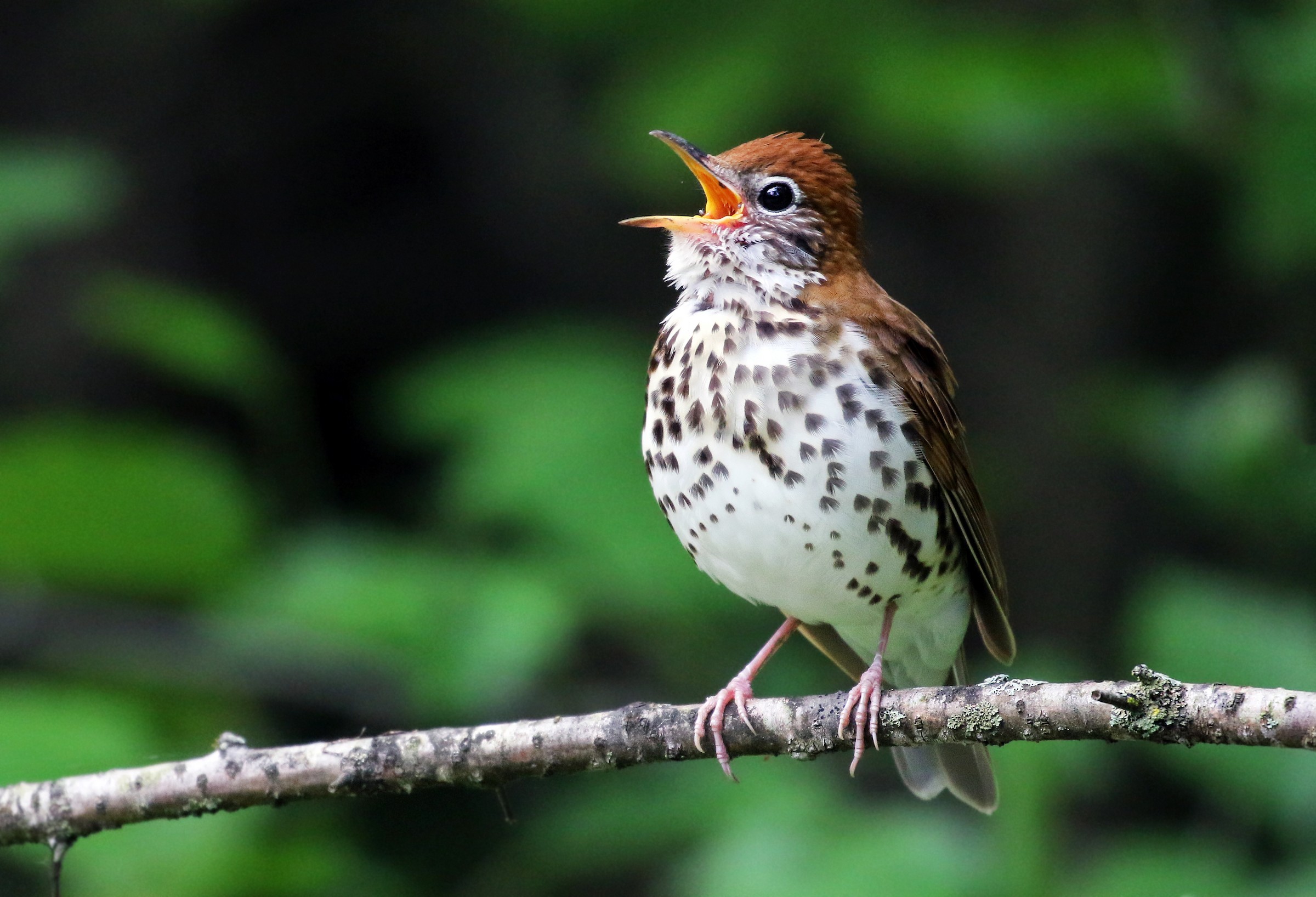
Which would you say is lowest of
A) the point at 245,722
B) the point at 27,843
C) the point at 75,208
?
the point at 27,843

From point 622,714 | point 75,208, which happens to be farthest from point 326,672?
point 622,714

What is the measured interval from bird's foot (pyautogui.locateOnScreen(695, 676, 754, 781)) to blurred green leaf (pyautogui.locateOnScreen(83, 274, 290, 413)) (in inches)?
95.3

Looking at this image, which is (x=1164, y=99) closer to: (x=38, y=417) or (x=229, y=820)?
(x=229, y=820)

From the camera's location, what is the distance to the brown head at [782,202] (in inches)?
162

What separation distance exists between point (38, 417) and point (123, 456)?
1.62 metres

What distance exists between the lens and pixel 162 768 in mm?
3529

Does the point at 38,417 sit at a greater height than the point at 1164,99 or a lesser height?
greater

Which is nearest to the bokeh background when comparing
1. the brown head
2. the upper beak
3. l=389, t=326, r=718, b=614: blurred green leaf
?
l=389, t=326, r=718, b=614: blurred green leaf

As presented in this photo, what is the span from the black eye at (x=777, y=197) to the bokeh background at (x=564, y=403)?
56.4 inches

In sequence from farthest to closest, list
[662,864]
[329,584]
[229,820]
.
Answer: [662,864]
[329,584]
[229,820]

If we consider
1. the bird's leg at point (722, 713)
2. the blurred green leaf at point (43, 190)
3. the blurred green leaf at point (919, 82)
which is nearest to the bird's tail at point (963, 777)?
the bird's leg at point (722, 713)

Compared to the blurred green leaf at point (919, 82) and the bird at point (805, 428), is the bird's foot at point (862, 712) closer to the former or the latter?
the bird at point (805, 428)

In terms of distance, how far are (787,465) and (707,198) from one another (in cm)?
100

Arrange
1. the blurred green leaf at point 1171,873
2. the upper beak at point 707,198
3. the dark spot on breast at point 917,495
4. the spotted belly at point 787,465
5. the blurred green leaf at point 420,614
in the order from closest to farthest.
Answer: the spotted belly at point 787,465
the dark spot on breast at point 917,495
the upper beak at point 707,198
the blurred green leaf at point 1171,873
the blurred green leaf at point 420,614
